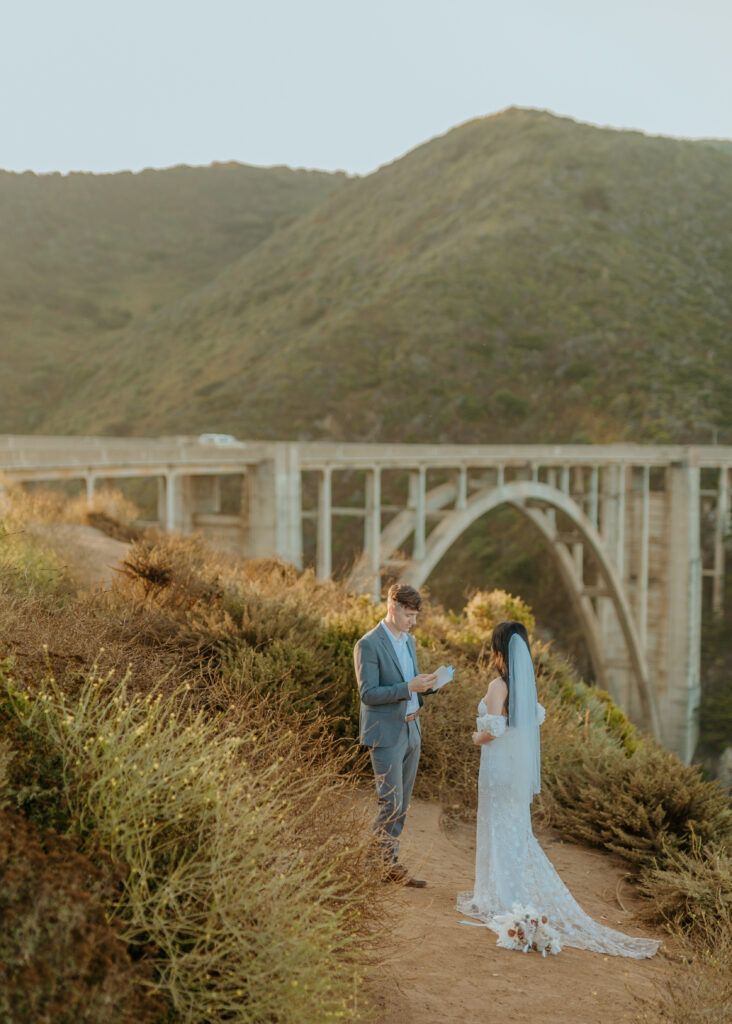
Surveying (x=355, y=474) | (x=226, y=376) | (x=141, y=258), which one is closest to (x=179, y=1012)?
(x=355, y=474)

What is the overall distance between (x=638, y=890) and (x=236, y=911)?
161 inches

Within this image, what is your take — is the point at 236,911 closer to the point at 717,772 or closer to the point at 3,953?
the point at 3,953

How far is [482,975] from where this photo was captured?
4.25m

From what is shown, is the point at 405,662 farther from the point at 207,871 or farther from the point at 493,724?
the point at 207,871

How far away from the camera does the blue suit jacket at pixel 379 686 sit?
524 cm

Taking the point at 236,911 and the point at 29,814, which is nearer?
the point at 236,911

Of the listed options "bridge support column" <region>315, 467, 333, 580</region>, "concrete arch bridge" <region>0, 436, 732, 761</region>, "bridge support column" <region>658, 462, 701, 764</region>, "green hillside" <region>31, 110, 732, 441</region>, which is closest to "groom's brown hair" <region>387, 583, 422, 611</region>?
"concrete arch bridge" <region>0, 436, 732, 761</region>

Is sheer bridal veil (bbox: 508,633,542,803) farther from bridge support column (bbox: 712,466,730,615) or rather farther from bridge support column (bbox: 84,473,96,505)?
bridge support column (bbox: 712,466,730,615)

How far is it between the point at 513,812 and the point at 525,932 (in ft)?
1.88

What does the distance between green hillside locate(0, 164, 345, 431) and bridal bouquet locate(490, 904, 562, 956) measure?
57.4 meters

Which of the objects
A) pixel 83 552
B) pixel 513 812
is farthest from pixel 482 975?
pixel 83 552

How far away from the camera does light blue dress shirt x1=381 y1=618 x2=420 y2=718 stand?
534 cm

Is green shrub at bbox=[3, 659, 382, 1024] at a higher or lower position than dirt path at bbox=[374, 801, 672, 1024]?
higher

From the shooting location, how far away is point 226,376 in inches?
2119
